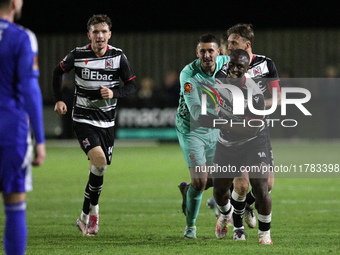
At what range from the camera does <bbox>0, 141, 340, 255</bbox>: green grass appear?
619cm

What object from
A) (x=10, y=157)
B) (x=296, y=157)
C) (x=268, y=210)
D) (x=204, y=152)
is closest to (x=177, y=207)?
(x=204, y=152)

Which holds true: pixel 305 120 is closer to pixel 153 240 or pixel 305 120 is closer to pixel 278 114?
pixel 278 114

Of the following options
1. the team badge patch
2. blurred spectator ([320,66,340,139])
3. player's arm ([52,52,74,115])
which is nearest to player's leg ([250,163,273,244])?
the team badge patch

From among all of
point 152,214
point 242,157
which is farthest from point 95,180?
point 242,157

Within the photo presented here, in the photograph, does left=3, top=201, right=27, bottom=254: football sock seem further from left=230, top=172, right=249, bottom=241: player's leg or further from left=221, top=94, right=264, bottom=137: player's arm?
left=230, top=172, right=249, bottom=241: player's leg

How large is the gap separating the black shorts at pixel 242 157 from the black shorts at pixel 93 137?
1459 millimetres

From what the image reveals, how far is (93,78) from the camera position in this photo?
7.19 m

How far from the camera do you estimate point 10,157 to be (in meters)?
4.16

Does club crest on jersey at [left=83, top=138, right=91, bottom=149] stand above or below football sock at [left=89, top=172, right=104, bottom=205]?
above

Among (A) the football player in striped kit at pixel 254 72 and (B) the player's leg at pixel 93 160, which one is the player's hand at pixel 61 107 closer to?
(B) the player's leg at pixel 93 160

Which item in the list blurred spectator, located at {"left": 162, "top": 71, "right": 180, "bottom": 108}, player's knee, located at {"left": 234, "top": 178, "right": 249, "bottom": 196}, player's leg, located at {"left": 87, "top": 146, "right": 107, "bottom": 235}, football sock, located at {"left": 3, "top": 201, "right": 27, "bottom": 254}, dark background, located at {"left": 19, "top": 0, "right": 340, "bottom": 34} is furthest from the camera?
dark background, located at {"left": 19, "top": 0, "right": 340, "bottom": 34}

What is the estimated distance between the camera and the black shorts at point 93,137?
7.11m

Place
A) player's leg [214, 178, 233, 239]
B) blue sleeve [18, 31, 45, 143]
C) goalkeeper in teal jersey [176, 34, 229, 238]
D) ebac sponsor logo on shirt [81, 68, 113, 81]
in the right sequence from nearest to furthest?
blue sleeve [18, 31, 45, 143], player's leg [214, 178, 233, 239], goalkeeper in teal jersey [176, 34, 229, 238], ebac sponsor logo on shirt [81, 68, 113, 81]

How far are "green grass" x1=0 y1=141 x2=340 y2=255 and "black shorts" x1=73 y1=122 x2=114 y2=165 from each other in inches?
37.7
